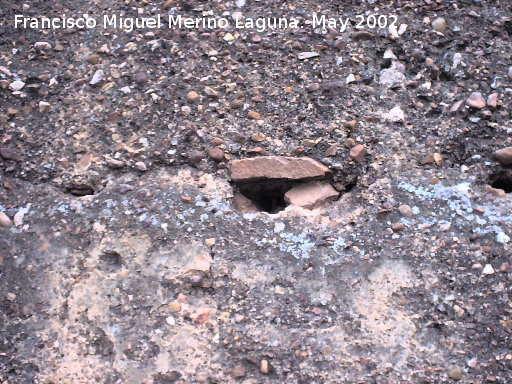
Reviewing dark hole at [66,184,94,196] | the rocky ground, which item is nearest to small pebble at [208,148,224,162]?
the rocky ground

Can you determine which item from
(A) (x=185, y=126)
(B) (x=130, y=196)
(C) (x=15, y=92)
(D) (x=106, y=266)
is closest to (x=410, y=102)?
(A) (x=185, y=126)

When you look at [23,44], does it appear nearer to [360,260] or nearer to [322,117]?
[322,117]

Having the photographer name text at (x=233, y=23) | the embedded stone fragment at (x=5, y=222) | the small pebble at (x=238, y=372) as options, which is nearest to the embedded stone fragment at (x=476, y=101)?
the photographer name text at (x=233, y=23)

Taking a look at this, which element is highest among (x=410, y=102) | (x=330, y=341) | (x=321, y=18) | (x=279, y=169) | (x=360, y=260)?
(x=321, y=18)

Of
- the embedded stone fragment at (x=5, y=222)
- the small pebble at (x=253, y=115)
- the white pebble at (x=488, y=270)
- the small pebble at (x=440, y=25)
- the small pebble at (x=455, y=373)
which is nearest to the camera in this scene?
the small pebble at (x=455, y=373)

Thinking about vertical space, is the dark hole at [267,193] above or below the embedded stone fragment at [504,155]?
below

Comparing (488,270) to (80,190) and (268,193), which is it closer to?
(268,193)

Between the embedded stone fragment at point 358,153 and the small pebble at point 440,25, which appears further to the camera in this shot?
the small pebble at point 440,25

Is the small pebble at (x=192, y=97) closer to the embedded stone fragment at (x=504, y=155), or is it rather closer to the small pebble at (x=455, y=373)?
the embedded stone fragment at (x=504, y=155)

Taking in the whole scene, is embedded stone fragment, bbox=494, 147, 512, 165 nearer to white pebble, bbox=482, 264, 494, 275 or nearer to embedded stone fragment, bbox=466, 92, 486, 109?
A: embedded stone fragment, bbox=466, 92, 486, 109
